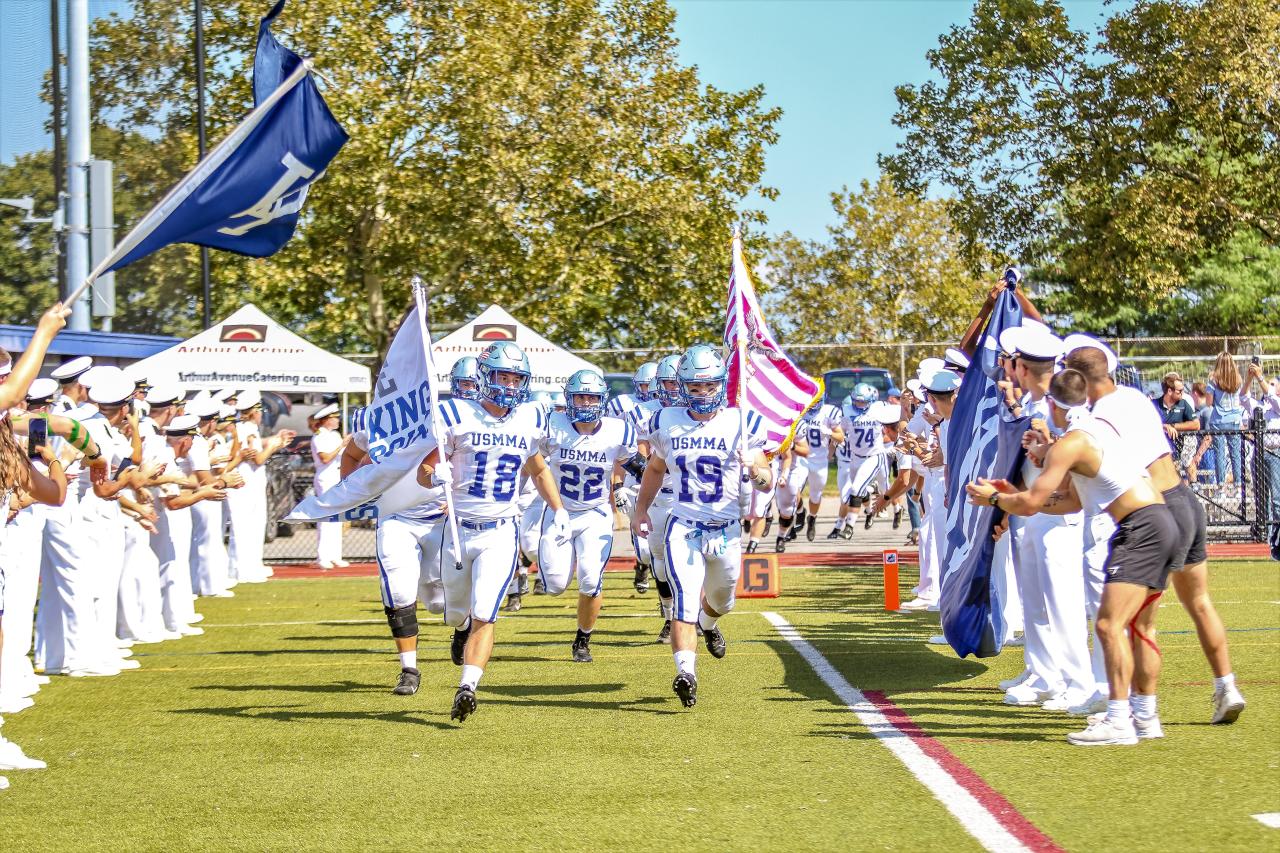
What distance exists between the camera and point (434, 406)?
9.41m

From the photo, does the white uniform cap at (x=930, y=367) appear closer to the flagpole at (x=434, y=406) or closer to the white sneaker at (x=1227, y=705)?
the flagpole at (x=434, y=406)

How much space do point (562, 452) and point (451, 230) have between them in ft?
68.6

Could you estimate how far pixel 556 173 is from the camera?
1272 inches

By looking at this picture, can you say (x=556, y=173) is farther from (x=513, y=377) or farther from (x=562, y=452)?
(x=513, y=377)

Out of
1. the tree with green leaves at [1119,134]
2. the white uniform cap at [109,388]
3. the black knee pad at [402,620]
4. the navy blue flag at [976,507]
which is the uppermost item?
the tree with green leaves at [1119,134]

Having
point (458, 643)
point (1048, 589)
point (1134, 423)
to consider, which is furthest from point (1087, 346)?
point (458, 643)

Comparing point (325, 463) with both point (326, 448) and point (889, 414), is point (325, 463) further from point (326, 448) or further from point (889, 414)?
point (889, 414)

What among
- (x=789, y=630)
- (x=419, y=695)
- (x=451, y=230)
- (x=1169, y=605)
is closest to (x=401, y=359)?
(x=419, y=695)

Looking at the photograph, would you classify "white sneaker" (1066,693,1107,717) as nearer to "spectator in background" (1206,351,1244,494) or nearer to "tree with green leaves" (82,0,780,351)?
"spectator in background" (1206,351,1244,494)

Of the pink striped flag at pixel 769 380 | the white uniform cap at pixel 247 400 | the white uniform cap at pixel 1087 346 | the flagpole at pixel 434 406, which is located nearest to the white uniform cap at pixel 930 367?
the pink striped flag at pixel 769 380

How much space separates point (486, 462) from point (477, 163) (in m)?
22.7

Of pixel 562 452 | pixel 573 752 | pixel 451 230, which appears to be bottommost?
pixel 573 752

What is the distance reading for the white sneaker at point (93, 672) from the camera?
11.3m

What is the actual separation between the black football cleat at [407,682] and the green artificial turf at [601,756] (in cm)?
15
